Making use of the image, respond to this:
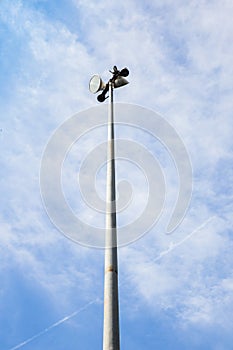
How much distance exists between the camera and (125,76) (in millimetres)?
17422

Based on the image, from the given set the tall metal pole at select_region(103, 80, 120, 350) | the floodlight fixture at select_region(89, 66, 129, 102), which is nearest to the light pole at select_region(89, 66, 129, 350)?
the tall metal pole at select_region(103, 80, 120, 350)

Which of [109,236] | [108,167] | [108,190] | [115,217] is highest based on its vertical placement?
[108,167]

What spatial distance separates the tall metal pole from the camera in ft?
31.1

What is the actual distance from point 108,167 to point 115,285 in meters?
4.60

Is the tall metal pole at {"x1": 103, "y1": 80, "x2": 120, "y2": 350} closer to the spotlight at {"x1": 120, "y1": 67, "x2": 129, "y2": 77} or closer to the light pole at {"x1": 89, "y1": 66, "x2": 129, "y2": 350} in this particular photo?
the light pole at {"x1": 89, "y1": 66, "x2": 129, "y2": 350}

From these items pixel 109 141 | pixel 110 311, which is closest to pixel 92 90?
pixel 109 141

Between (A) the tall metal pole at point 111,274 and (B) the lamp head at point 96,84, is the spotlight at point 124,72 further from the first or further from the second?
(A) the tall metal pole at point 111,274

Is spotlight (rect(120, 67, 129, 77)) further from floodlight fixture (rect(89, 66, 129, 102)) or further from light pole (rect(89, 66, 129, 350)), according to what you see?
light pole (rect(89, 66, 129, 350))

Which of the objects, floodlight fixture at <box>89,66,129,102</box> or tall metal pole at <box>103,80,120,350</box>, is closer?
tall metal pole at <box>103,80,120,350</box>

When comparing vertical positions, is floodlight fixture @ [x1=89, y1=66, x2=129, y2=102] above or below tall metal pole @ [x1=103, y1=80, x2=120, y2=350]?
above

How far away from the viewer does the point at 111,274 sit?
35.1 ft

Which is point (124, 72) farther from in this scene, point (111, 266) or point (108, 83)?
point (111, 266)

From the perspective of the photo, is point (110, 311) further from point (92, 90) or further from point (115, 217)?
point (92, 90)

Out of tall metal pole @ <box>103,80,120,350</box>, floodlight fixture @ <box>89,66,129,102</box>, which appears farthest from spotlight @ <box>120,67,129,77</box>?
tall metal pole @ <box>103,80,120,350</box>
